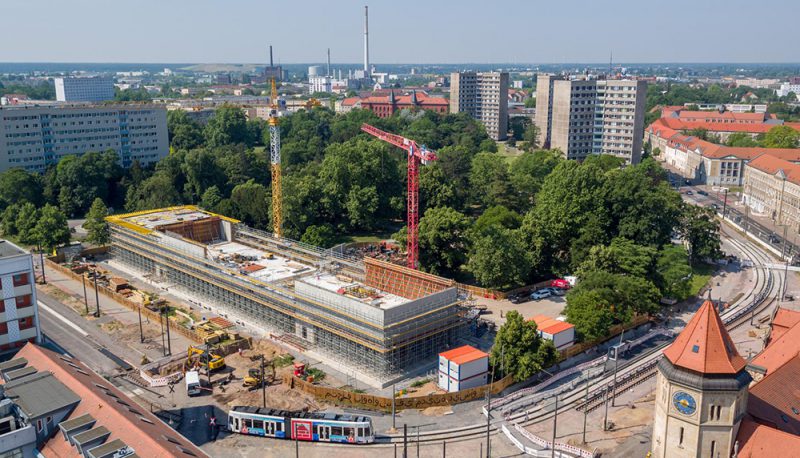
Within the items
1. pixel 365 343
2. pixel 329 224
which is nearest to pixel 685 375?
pixel 365 343

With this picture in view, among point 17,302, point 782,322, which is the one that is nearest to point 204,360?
point 17,302

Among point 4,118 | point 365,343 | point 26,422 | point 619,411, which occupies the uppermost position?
point 4,118

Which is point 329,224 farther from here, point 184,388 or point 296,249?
point 184,388

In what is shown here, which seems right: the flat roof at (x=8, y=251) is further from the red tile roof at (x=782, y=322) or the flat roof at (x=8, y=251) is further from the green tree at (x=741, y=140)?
the green tree at (x=741, y=140)

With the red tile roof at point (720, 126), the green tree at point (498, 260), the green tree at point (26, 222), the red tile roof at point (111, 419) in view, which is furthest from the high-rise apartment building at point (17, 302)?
the red tile roof at point (720, 126)

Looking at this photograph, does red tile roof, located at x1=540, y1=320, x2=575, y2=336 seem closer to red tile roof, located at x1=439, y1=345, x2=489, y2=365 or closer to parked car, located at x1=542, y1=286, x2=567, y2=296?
red tile roof, located at x1=439, y1=345, x2=489, y2=365

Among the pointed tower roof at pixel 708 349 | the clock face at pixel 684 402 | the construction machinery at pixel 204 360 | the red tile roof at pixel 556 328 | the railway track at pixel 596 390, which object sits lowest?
the railway track at pixel 596 390

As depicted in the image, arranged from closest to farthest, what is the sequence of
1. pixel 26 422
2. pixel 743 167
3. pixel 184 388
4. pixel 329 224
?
pixel 26 422, pixel 184 388, pixel 329 224, pixel 743 167

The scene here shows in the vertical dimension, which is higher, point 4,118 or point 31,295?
point 4,118
